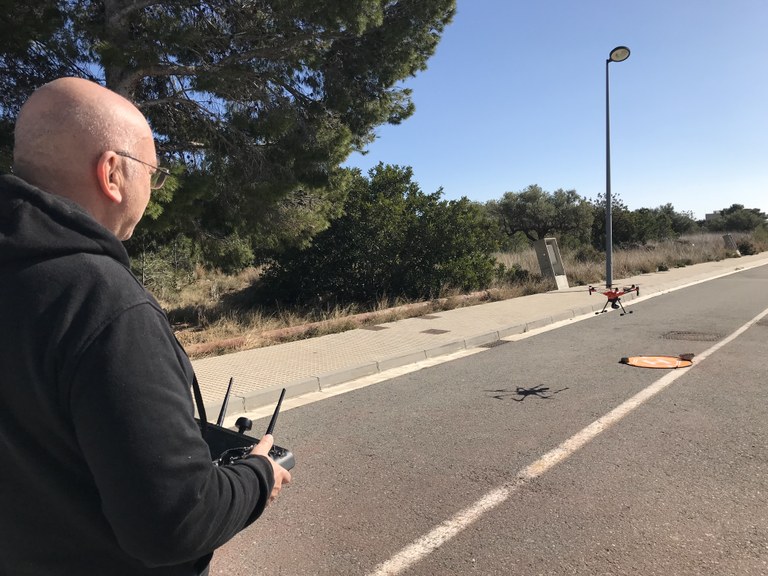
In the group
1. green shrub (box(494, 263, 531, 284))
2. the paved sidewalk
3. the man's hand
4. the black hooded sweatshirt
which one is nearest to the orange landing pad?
the paved sidewalk

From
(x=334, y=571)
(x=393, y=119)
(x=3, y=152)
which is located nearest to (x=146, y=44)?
(x=3, y=152)

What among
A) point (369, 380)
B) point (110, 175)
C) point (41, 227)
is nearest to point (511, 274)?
point (369, 380)

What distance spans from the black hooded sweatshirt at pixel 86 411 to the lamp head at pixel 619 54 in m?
18.8

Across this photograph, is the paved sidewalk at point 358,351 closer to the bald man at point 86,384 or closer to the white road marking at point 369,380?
the white road marking at point 369,380

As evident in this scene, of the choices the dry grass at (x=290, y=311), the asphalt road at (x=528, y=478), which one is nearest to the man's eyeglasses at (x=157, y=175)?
the asphalt road at (x=528, y=478)

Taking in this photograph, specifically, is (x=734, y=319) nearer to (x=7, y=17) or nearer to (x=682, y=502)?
(x=682, y=502)

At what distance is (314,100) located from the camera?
10.9 metres

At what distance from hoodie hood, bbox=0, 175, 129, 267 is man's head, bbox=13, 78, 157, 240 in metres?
0.07

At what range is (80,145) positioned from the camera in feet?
3.83

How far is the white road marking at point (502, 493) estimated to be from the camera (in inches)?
121

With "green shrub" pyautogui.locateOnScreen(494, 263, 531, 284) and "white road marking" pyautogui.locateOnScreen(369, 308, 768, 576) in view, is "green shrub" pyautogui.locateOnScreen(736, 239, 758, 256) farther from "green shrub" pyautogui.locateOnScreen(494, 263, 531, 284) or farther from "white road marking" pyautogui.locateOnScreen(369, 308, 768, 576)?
"white road marking" pyautogui.locateOnScreen(369, 308, 768, 576)

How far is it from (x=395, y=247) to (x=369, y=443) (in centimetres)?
1131

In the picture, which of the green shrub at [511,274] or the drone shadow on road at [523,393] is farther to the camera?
the green shrub at [511,274]

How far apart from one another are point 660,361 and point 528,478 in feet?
15.0
